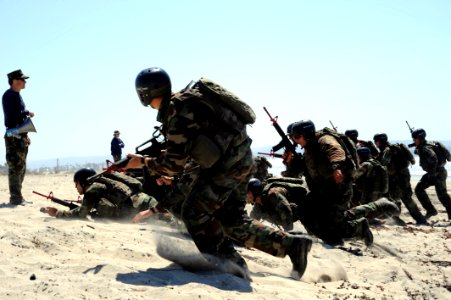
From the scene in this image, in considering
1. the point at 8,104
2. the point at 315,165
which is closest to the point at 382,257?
the point at 315,165

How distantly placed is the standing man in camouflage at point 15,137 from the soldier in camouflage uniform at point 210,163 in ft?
14.3

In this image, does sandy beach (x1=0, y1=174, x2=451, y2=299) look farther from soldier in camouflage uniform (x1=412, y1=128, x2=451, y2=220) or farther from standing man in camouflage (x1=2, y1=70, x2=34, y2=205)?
soldier in camouflage uniform (x1=412, y1=128, x2=451, y2=220)

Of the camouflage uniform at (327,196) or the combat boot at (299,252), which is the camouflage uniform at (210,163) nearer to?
the combat boot at (299,252)

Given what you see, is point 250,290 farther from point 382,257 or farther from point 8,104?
point 8,104

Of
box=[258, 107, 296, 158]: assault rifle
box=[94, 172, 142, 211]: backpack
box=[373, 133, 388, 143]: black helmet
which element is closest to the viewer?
box=[94, 172, 142, 211]: backpack

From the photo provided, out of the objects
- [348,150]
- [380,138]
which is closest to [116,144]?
[380,138]

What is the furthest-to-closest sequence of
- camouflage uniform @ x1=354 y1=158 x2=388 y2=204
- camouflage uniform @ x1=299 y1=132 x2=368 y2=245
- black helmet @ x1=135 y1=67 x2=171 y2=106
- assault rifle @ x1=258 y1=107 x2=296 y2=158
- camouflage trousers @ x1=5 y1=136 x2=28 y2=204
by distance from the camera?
camouflage uniform @ x1=354 y1=158 x2=388 y2=204 → assault rifle @ x1=258 y1=107 x2=296 y2=158 → camouflage trousers @ x1=5 y1=136 x2=28 y2=204 → camouflage uniform @ x1=299 y1=132 x2=368 y2=245 → black helmet @ x1=135 y1=67 x2=171 y2=106

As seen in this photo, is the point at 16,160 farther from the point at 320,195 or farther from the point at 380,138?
the point at 380,138

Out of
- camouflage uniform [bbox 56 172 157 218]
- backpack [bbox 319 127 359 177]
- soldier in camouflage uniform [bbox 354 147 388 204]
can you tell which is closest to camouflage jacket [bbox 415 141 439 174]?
soldier in camouflage uniform [bbox 354 147 388 204]

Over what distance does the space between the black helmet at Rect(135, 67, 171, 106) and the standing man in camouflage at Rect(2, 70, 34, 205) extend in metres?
4.46

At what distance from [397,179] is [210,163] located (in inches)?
333

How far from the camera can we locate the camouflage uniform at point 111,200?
709 centimetres

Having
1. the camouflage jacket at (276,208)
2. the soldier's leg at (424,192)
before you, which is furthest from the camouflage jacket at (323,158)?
the soldier's leg at (424,192)

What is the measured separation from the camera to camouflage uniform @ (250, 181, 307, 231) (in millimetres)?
7207
